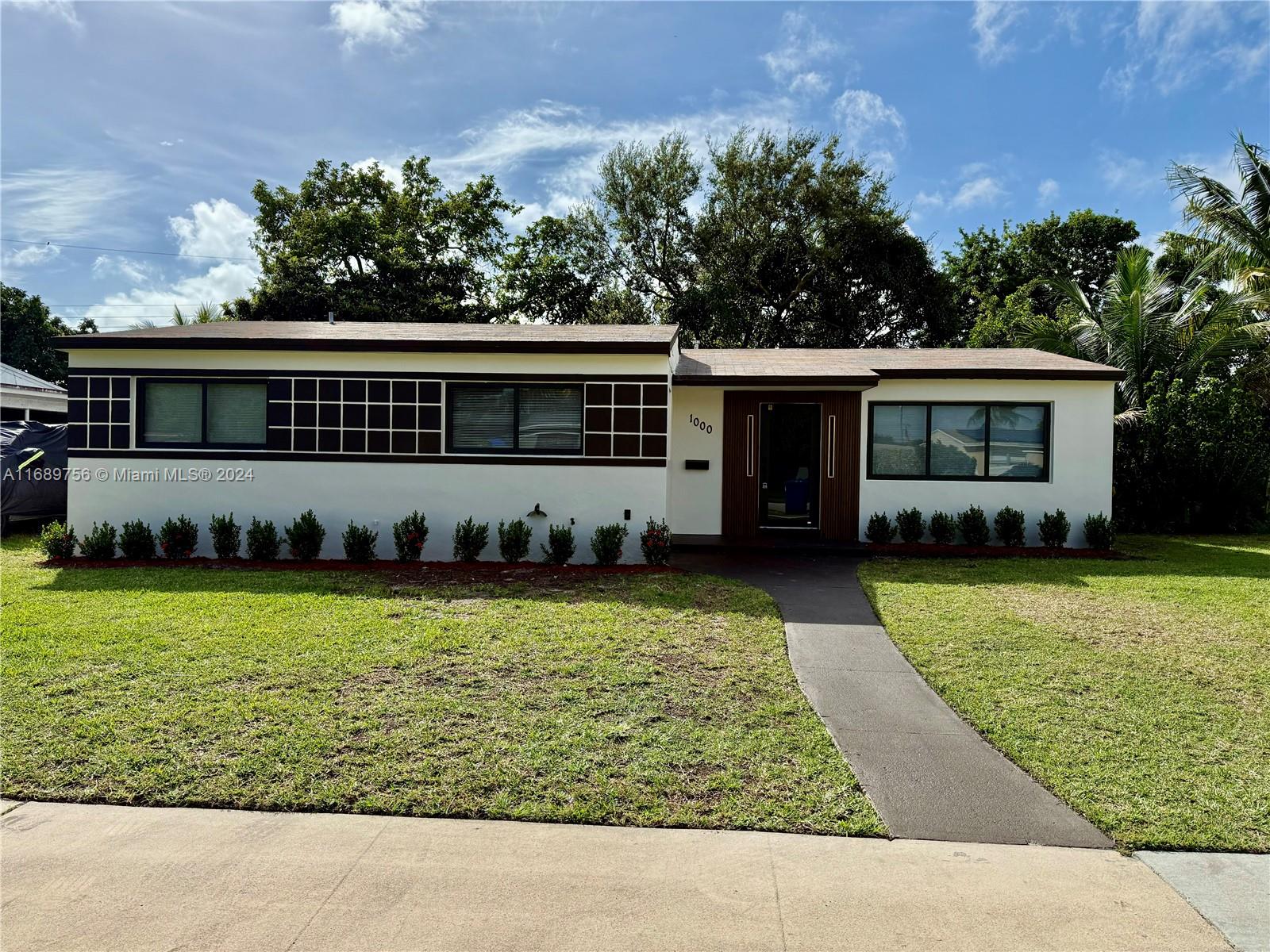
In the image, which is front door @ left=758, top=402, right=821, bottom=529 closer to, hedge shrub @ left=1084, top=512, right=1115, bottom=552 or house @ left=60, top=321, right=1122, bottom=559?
house @ left=60, top=321, right=1122, bottom=559

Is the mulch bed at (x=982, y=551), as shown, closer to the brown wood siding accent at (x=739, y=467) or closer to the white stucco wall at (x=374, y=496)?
the brown wood siding accent at (x=739, y=467)

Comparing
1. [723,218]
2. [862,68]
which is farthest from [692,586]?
[723,218]

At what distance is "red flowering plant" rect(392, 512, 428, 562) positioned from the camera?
34.3ft

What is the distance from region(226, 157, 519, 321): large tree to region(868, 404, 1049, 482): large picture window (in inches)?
752

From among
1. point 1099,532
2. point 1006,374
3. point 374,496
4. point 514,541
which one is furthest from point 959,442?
point 374,496

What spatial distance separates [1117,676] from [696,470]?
7656 mm

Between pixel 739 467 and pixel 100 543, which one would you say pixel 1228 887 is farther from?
pixel 100 543

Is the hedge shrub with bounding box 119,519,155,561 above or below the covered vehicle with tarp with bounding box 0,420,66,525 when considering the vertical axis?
below

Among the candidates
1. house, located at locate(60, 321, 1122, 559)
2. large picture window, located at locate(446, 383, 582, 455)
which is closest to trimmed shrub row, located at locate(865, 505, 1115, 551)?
house, located at locate(60, 321, 1122, 559)

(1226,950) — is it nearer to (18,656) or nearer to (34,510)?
(18,656)

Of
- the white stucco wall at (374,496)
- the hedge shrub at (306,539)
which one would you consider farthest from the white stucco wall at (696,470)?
the hedge shrub at (306,539)

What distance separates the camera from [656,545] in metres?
10.2

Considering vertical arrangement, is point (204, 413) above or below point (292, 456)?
above

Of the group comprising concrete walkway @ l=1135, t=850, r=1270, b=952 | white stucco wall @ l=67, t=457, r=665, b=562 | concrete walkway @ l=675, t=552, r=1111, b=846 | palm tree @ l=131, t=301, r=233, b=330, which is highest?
palm tree @ l=131, t=301, r=233, b=330
